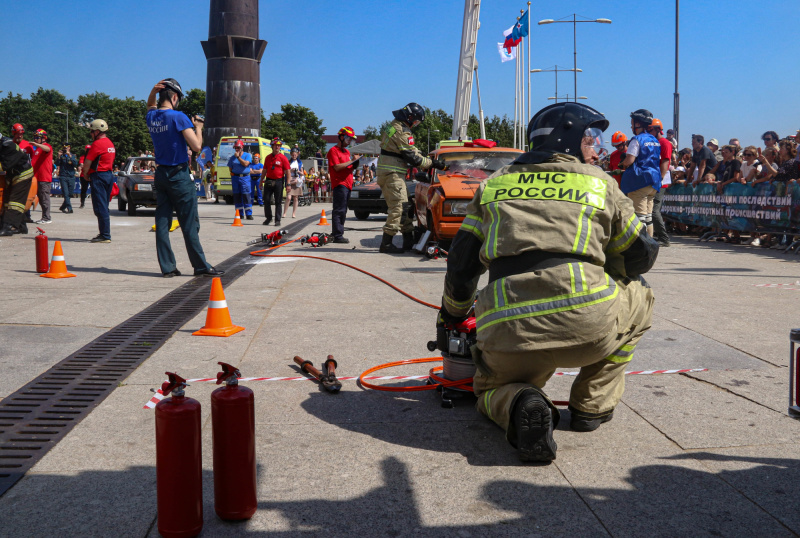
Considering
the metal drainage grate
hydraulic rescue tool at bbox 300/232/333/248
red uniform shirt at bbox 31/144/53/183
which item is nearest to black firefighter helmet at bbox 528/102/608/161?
the metal drainage grate

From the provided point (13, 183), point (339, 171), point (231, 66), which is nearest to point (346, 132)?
point (339, 171)

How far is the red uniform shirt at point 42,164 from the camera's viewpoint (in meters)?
14.1

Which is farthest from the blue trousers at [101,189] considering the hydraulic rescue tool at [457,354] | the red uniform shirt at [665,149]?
the hydraulic rescue tool at [457,354]

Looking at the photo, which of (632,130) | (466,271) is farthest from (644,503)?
(632,130)

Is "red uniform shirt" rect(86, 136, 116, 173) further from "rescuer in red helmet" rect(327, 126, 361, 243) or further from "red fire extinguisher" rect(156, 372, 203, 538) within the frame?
"red fire extinguisher" rect(156, 372, 203, 538)

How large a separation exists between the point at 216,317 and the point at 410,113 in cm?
597

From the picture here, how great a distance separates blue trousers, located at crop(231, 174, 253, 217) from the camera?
1822 cm

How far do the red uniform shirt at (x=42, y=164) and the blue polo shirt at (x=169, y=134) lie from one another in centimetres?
630

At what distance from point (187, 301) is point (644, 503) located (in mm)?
5208

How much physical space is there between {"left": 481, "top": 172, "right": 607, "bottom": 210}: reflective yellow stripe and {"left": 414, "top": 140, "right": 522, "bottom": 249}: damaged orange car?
6722 millimetres

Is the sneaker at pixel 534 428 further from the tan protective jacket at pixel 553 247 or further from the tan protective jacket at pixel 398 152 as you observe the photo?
the tan protective jacket at pixel 398 152

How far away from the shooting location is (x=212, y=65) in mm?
39844

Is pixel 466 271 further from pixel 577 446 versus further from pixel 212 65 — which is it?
pixel 212 65

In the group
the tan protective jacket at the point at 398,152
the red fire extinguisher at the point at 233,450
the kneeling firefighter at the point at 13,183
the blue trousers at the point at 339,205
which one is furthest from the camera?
the kneeling firefighter at the point at 13,183
